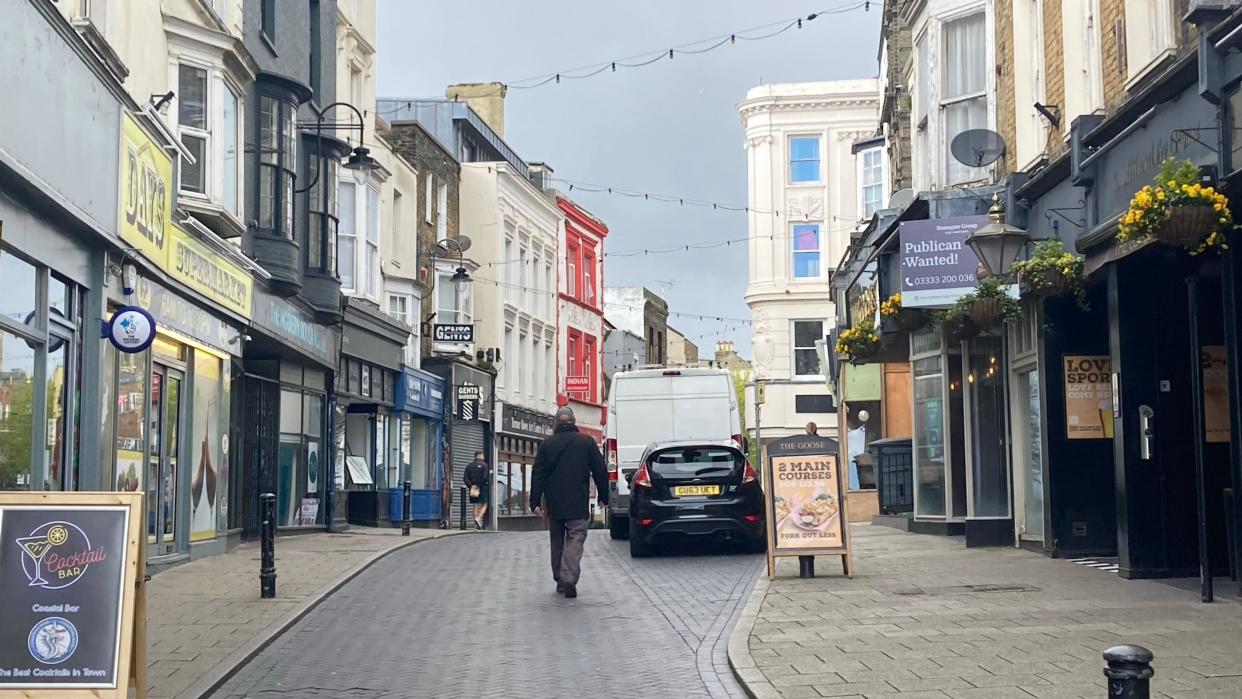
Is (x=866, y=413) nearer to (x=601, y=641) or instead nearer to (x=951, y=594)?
(x=951, y=594)

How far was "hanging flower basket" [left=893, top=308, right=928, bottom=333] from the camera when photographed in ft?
62.5

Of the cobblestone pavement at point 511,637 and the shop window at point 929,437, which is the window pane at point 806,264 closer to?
the shop window at point 929,437

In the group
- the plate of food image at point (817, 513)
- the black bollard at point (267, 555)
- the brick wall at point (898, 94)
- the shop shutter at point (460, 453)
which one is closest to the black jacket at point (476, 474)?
the shop shutter at point (460, 453)

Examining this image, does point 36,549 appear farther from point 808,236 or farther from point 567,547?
point 808,236

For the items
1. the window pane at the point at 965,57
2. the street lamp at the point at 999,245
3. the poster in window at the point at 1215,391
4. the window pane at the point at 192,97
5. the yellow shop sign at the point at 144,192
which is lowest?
the poster in window at the point at 1215,391

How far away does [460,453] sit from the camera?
39.0 meters

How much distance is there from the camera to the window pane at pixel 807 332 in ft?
164

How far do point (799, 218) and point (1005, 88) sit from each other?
3127 centimetres

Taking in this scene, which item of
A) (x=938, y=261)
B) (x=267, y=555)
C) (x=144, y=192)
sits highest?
(x=144, y=192)

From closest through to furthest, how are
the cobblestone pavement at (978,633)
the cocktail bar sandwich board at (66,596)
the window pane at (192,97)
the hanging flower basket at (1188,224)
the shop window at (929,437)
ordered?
the cocktail bar sandwich board at (66,596)
the cobblestone pavement at (978,633)
the hanging flower basket at (1188,224)
the window pane at (192,97)
the shop window at (929,437)

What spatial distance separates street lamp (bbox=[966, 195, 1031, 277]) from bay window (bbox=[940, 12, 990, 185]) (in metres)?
4.67

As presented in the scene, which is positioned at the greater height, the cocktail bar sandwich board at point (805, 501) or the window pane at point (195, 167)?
the window pane at point (195, 167)

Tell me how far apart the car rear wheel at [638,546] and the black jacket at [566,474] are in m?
4.12

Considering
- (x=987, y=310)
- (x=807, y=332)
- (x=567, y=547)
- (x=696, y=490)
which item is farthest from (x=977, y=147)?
(x=807, y=332)
